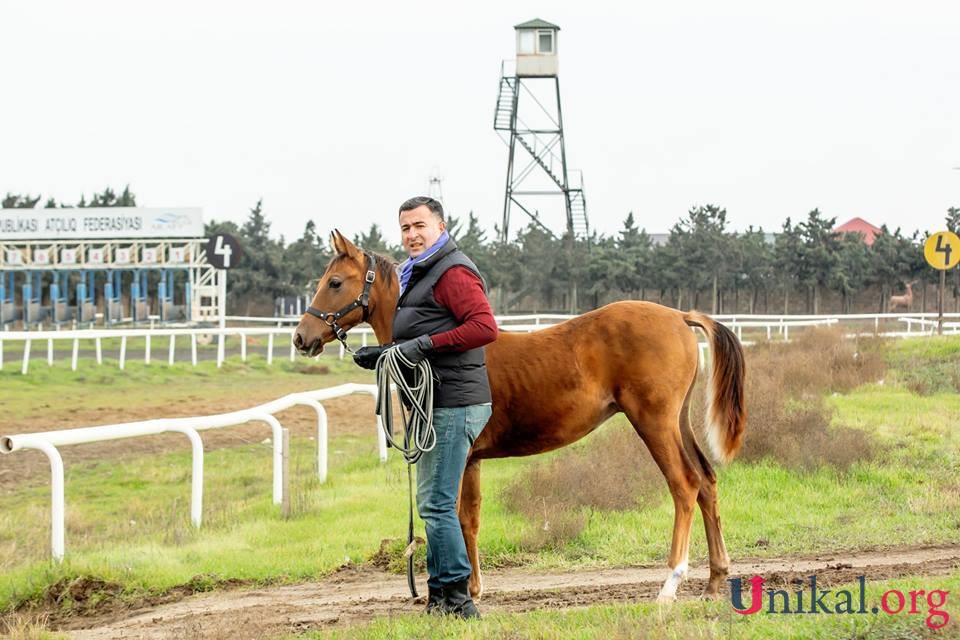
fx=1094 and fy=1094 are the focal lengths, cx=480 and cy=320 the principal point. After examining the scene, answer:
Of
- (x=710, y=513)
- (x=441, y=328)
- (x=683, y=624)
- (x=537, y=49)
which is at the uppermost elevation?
(x=537, y=49)

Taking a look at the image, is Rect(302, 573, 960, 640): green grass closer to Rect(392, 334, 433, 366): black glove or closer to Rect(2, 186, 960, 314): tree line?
Rect(392, 334, 433, 366): black glove

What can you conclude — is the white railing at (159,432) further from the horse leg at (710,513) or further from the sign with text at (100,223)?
the sign with text at (100,223)

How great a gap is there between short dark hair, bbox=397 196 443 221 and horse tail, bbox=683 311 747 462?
1.98m

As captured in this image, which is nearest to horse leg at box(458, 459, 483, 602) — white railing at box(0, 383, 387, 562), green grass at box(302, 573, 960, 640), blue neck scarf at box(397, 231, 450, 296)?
green grass at box(302, 573, 960, 640)

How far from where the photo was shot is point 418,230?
584cm

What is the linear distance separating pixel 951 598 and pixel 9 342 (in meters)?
31.1

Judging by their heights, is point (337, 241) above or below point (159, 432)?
above

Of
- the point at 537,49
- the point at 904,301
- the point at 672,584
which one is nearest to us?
the point at 672,584

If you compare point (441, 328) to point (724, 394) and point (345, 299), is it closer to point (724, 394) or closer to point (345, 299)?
point (345, 299)

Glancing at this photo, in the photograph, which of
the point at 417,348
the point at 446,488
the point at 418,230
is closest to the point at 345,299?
the point at 418,230

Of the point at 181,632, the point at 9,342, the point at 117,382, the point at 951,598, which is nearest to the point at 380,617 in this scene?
the point at 181,632

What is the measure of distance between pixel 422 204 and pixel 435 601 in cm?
214

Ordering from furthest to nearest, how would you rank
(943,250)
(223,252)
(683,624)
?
1. (223,252)
2. (943,250)
3. (683,624)

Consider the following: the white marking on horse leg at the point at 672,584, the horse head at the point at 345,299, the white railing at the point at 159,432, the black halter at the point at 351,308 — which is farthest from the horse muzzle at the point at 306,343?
the white marking on horse leg at the point at 672,584
